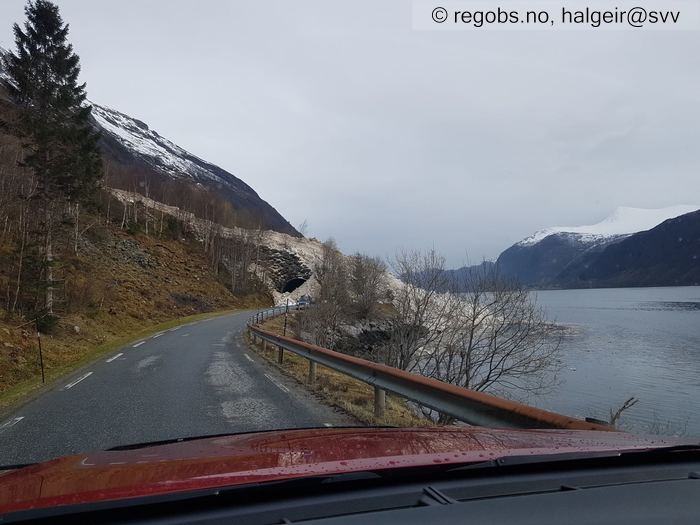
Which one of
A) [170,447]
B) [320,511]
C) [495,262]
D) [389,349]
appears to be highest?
[495,262]

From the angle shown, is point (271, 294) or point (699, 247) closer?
point (271, 294)

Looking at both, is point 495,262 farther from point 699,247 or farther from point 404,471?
point 699,247

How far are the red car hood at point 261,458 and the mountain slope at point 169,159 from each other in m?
124

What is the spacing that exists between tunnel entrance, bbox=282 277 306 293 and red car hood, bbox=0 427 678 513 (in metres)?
69.2

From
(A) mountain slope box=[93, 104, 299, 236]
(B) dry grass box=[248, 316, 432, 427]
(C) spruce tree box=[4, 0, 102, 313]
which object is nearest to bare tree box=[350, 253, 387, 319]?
(C) spruce tree box=[4, 0, 102, 313]

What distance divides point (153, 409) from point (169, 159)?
164m

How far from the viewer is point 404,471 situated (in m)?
2.34

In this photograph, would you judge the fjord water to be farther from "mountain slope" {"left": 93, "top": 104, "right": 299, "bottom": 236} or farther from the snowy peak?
the snowy peak

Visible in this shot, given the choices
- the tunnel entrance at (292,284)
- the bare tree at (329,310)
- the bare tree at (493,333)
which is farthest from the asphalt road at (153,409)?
the tunnel entrance at (292,284)

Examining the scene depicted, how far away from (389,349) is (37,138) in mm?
18114

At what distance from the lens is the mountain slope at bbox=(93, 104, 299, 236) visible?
13238 cm

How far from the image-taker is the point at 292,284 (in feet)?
241

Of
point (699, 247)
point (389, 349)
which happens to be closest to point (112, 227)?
Answer: point (389, 349)

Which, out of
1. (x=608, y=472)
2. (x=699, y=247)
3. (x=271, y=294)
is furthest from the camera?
(x=699, y=247)
